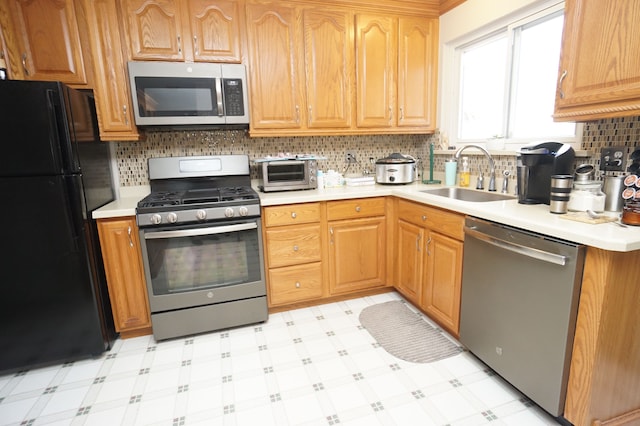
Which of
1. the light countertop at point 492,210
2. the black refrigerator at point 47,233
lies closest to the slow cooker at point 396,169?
the light countertop at point 492,210

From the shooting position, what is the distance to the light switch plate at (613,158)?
154cm

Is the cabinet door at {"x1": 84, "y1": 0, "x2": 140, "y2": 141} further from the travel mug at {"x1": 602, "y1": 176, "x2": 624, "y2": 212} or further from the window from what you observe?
the travel mug at {"x1": 602, "y1": 176, "x2": 624, "y2": 212}

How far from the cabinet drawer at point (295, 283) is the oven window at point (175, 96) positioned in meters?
1.25

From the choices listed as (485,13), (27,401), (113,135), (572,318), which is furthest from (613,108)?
(27,401)

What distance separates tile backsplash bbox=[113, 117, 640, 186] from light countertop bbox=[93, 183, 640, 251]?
0.86 feet

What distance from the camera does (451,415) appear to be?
59.2 inches

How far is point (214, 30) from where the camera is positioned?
223 cm

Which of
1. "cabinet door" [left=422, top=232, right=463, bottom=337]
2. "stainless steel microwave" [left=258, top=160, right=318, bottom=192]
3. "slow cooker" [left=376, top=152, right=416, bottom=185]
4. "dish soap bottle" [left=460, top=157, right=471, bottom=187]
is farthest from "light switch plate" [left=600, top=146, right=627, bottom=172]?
"stainless steel microwave" [left=258, top=160, right=318, bottom=192]

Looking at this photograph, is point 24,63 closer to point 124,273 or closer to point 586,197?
point 124,273

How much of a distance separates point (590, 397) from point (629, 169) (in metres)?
1.02

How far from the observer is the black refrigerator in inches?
67.4

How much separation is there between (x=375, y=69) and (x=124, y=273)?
7.79 feet

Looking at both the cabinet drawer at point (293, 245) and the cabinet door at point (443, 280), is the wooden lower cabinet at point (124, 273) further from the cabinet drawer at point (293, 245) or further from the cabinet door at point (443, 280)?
the cabinet door at point (443, 280)

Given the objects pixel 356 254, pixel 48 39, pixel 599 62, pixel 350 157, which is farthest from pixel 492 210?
pixel 48 39
